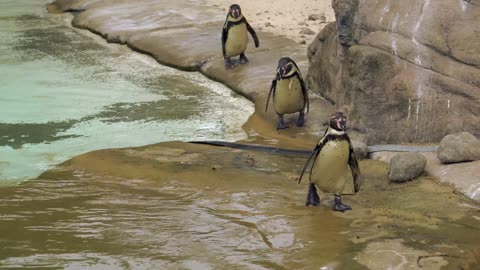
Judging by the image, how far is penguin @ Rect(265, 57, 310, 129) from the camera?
6.45 meters

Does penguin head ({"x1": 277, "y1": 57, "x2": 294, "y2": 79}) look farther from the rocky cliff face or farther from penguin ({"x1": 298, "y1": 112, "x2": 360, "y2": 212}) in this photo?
penguin ({"x1": 298, "y1": 112, "x2": 360, "y2": 212})

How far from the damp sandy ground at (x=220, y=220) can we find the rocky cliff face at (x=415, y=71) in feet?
1.54

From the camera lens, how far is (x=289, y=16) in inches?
434

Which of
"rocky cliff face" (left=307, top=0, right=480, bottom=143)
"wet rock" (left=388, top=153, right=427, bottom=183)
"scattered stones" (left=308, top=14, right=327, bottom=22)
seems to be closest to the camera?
"wet rock" (left=388, top=153, right=427, bottom=183)

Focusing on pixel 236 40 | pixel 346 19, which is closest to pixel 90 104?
pixel 236 40

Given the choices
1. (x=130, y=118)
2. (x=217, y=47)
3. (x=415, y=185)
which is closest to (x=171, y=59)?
(x=217, y=47)

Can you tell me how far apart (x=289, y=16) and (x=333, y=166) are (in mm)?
6715

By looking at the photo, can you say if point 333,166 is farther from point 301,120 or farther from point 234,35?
point 234,35

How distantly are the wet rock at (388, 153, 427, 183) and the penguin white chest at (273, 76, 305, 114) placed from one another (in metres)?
1.60

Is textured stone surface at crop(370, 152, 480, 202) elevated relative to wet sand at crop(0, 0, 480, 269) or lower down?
elevated

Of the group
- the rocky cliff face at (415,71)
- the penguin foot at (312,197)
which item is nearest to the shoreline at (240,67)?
the rocky cliff face at (415,71)

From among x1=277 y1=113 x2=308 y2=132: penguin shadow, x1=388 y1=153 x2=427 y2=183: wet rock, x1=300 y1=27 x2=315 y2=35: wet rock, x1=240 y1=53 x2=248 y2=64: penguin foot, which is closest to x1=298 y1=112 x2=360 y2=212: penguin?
x1=388 y1=153 x2=427 y2=183: wet rock

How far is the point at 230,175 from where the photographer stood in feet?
17.2

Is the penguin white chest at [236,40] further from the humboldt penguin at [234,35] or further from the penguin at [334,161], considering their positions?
the penguin at [334,161]
